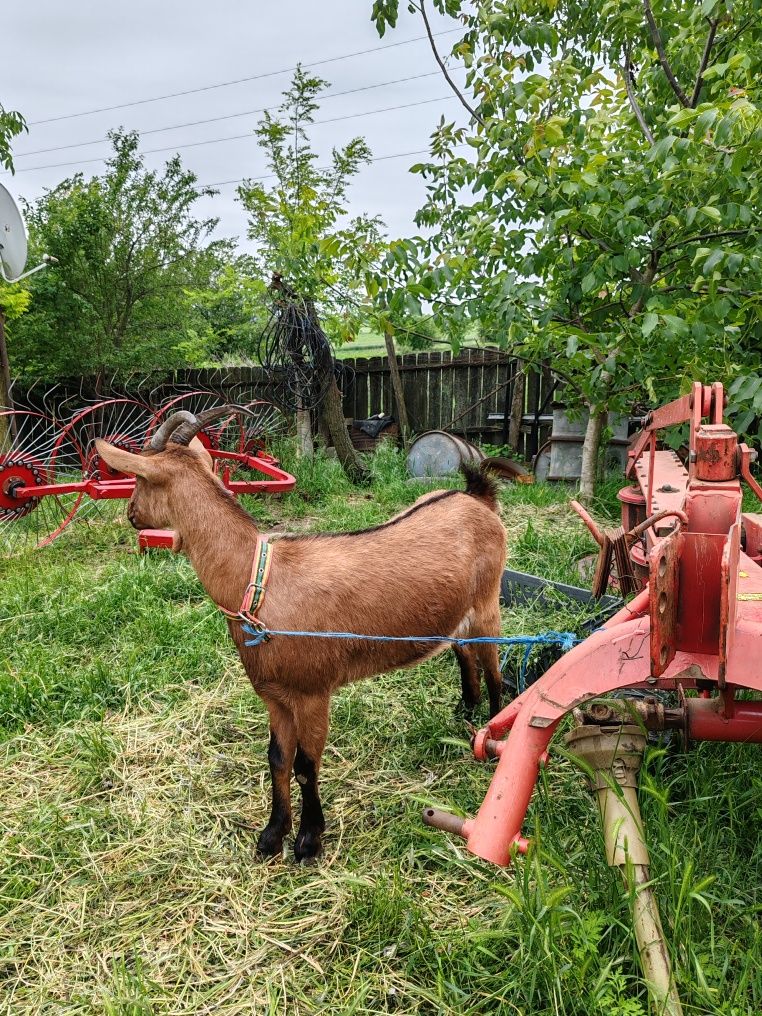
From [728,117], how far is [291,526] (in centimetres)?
517

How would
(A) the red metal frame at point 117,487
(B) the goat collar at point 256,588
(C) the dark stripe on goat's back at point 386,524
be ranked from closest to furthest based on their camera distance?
1. (B) the goat collar at point 256,588
2. (C) the dark stripe on goat's back at point 386,524
3. (A) the red metal frame at point 117,487

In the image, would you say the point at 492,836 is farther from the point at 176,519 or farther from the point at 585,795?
the point at 176,519

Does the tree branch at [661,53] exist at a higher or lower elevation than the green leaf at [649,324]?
higher

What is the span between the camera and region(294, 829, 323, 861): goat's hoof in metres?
2.60

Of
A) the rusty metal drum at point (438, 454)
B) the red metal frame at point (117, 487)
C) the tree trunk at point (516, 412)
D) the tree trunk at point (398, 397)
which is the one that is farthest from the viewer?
the tree trunk at point (398, 397)

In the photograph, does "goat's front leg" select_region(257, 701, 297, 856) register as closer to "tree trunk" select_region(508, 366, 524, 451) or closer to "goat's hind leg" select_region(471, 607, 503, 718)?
"goat's hind leg" select_region(471, 607, 503, 718)

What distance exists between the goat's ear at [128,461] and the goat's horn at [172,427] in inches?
2.7

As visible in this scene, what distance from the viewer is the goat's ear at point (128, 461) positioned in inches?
97.9

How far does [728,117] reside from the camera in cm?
290

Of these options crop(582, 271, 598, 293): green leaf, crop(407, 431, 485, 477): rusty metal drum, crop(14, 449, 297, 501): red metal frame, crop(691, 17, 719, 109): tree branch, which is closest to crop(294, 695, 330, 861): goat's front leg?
crop(14, 449, 297, 501): red metal frame

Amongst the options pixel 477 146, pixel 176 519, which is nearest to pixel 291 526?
pixel 477 146

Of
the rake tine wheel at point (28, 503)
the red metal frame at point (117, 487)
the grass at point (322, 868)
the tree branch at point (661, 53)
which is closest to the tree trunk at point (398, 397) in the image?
the red metal frame at point (117, 487)

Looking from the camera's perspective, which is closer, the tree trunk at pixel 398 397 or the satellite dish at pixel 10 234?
the satellite dish at pixel 10 234

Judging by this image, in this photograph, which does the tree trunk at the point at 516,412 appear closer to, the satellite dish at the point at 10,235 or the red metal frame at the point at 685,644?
the satellite dish at the point at 10,235
